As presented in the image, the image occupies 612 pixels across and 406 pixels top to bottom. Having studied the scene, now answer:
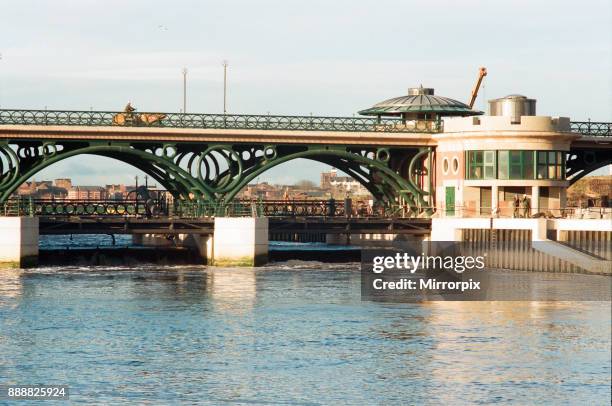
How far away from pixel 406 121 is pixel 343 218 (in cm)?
1451

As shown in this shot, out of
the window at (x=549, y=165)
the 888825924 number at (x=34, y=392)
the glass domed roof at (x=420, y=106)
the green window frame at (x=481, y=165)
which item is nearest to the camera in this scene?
the 888825924 number at (x=34, y=392)

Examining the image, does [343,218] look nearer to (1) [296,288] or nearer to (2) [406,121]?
(2) [406,121]

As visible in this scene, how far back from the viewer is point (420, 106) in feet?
419

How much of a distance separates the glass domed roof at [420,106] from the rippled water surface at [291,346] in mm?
36895

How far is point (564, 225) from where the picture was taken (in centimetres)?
11038

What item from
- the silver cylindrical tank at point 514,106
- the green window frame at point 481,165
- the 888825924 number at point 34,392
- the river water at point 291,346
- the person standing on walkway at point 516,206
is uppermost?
the silver cylindrical tank at point 514,106

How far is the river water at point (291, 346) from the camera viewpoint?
5462 cm

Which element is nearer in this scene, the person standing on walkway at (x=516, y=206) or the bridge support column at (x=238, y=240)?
the bridge support column at (x=238, y=240)

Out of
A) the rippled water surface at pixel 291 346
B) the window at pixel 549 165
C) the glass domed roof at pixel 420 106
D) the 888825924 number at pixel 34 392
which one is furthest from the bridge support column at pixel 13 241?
the 888825924 number at pixel 34 392

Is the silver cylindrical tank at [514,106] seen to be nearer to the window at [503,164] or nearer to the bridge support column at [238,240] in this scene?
the window at [503,164]

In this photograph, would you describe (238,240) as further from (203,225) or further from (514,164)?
(514,164)

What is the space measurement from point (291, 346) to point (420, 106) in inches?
2563

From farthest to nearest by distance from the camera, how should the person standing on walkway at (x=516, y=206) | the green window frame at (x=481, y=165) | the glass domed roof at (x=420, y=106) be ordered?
the glass domed roof at (x=420, y=106) → the green window frame at (x=481, y=165) → the person standing on walkway at (x=516, y=206)

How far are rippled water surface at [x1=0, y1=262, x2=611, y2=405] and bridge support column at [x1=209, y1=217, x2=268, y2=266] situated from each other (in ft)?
55.0
